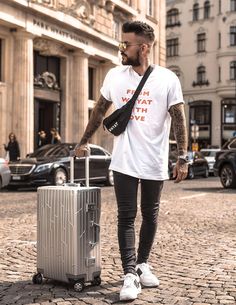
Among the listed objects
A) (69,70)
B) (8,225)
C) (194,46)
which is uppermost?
(194,46)

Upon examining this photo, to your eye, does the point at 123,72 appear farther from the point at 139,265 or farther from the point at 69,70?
the point at 69,70

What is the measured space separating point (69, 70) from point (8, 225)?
24.0m

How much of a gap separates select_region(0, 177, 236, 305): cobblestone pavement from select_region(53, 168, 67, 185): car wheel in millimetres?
6537

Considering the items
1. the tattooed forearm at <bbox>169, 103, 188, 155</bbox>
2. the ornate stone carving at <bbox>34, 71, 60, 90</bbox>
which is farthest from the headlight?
the tattooed forearm at <bbox>169, 103, 188, 155</bbox>

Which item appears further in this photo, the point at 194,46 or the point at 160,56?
the point at 194,46

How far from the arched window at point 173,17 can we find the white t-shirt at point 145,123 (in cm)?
6428

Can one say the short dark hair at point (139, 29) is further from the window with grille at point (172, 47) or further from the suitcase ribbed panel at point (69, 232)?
the window with grille at point (172, 47)

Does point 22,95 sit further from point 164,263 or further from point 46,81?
point 164,263

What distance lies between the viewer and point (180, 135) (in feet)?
16.3

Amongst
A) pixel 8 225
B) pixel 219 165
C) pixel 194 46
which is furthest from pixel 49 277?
pixel 194 46

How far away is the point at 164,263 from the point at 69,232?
5.62 ft

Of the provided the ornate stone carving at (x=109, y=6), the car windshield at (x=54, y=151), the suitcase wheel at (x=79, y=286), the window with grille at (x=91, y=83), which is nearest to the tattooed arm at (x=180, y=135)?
the suitcase wheel at (x=79, y=286)

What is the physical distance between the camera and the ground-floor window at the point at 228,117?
6328cm

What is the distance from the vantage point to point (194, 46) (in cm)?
6619
